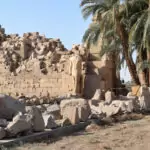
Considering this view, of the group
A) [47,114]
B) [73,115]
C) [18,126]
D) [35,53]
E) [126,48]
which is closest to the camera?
[18,126]

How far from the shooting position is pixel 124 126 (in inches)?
378

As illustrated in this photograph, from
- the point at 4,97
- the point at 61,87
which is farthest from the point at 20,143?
the point at 61,87

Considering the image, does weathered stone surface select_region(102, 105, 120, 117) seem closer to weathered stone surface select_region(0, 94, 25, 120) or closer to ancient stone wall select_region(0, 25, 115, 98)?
weathered stone surface select_region(0, 94, 25, 120)

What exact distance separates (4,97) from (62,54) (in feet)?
52.1

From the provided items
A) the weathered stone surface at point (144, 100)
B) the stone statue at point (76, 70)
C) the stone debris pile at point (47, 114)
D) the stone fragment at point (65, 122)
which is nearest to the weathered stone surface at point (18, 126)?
the stone debris pile at point (47, 114)

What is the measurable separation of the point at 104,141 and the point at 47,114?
3126 mm

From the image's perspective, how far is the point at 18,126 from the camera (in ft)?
23.3

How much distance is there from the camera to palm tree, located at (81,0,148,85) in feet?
59.4

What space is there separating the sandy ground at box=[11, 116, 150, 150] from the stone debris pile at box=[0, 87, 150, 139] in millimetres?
556

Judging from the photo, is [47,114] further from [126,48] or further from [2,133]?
[126,48]

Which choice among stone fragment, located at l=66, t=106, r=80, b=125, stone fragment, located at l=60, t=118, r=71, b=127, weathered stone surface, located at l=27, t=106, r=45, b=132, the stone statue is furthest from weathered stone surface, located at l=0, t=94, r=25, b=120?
the stone statue

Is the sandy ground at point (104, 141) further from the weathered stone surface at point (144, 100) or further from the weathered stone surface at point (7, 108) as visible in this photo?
the weathered stone surface at point (144, 100)

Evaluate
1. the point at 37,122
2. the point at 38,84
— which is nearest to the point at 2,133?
the point at 37,122

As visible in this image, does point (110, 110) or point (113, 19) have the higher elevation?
point (113, 19)
